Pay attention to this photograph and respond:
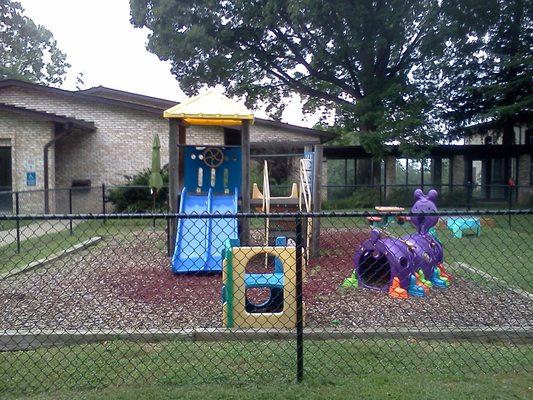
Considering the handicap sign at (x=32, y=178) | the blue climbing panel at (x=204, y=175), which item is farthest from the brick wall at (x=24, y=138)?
the blue climbing panel at (x=204, y=175)

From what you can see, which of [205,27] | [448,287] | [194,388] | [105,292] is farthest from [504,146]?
[194,388]

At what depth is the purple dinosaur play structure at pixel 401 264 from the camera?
661cm

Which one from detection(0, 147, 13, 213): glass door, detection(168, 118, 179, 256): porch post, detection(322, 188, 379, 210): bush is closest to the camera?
detection(168, 118, 179, 256): porch post

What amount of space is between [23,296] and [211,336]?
2.89 meters

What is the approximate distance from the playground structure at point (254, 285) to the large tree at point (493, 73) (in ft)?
67.6

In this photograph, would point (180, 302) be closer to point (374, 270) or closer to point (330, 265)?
point (374, 270)

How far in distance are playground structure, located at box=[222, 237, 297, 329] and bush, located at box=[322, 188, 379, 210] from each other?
54.7ft

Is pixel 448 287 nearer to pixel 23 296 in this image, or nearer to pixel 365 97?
pixel 23 296

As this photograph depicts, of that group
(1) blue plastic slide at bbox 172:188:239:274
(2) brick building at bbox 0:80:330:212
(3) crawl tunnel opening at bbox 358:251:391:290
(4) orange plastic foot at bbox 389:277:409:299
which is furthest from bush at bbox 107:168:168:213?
(4) orange plastic foot at bbox 389:277:409:299

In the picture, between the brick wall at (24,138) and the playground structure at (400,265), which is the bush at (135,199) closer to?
the brick wall at (24,138)

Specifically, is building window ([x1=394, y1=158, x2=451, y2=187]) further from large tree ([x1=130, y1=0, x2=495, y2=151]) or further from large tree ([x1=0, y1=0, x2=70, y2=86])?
large tree ([x1=0, y1=0, x2=70, y2=86])

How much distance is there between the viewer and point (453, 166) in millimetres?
27516

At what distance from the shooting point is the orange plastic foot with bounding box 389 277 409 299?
646cm

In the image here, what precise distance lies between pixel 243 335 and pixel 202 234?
4051 millimetres
